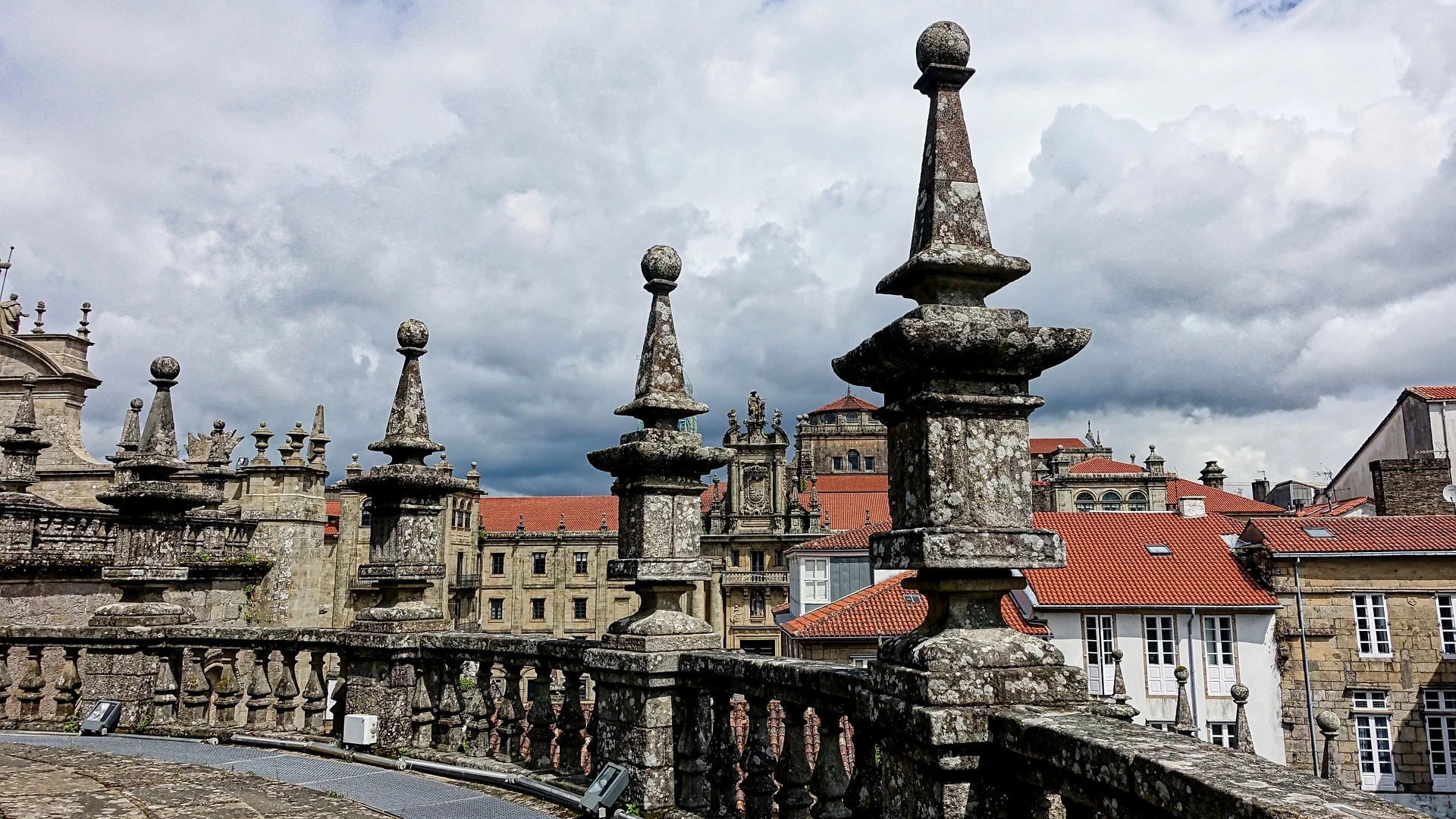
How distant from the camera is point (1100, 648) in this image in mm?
25422

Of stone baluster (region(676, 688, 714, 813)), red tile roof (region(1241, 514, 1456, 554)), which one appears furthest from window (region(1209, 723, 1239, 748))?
stone baluster (region(676, 688, 714, 813))

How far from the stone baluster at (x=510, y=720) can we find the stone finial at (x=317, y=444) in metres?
20.4

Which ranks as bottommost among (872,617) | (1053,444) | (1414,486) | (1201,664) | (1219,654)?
(1201,664)

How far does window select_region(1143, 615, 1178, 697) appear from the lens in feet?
83.2

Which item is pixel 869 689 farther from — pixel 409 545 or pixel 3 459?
pixel 3 459

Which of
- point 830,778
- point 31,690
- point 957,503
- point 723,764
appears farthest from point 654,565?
point 31,690

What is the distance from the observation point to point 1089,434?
80312mm

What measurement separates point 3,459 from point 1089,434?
253ft

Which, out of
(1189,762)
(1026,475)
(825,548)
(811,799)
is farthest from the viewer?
(825,548)

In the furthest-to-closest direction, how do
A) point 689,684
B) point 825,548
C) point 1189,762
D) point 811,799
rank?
point 825,548, point 689,684, point 811,799, point 1189,762

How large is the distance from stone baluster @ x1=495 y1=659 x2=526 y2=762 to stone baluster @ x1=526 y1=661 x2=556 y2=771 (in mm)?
389

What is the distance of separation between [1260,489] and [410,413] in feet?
248

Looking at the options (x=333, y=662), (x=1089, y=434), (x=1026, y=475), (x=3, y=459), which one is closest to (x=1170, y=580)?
(x=333, y=662)

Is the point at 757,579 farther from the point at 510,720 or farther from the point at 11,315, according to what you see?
the point at 510,720
